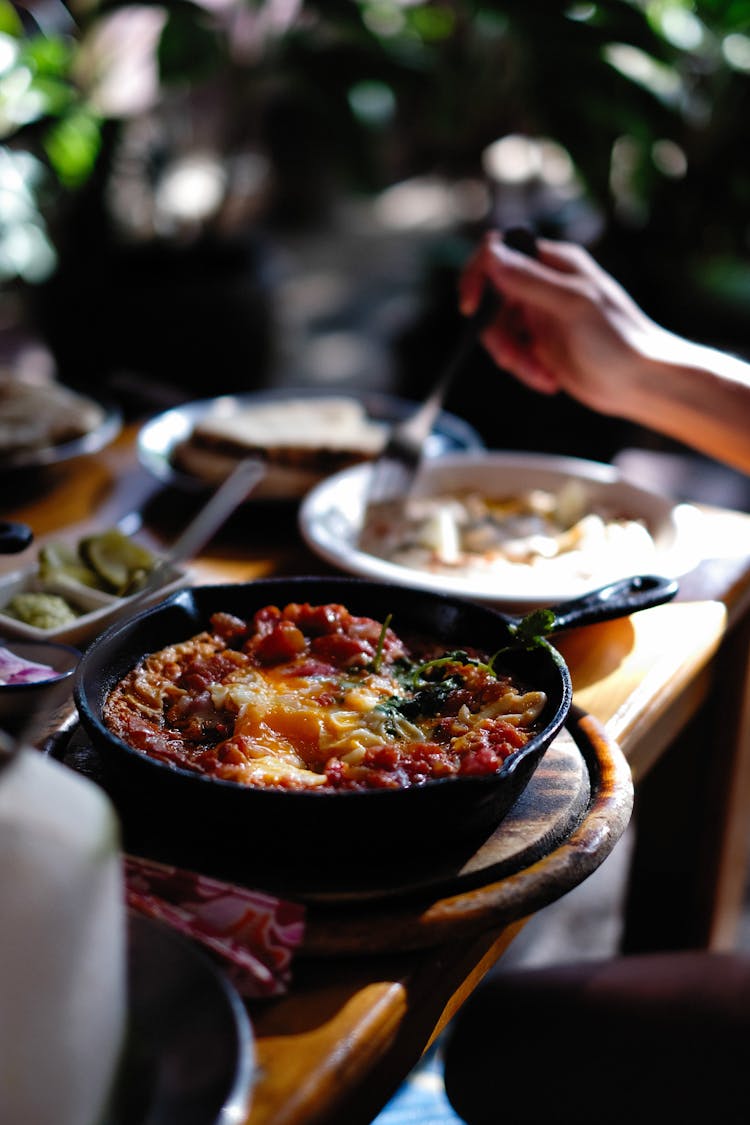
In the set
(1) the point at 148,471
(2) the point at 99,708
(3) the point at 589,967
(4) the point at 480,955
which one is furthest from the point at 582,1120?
(1) the point at 148,471

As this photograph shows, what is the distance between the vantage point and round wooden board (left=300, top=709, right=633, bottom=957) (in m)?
0.78

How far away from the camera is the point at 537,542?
1.49m

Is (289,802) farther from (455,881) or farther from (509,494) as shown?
(509,494)

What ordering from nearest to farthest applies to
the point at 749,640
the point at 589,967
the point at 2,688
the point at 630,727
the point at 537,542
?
the point at 2,688
the point at 630,727
the point at 589,967
the point at 537,542
the point at 749,640

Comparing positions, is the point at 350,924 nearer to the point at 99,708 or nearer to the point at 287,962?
the point at 287,962

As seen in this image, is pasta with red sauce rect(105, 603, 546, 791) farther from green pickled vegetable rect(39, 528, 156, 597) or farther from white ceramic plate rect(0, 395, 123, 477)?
white ceramic plate rect(0, 395, 123, 477)

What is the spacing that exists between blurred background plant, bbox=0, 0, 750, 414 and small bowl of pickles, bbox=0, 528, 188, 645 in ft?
4.01

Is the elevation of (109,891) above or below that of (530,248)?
below

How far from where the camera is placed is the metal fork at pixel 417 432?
5.40 feet

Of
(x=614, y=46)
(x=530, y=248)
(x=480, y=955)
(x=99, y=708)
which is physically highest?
(x=614, y=46)

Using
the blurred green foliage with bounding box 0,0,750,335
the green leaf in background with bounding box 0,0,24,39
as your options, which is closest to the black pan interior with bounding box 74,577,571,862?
the blurred green foliage with bounding box 0,0,750,335

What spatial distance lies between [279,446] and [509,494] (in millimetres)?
375

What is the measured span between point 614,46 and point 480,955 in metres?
2.77

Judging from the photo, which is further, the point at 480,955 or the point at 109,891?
the point at 480,955
